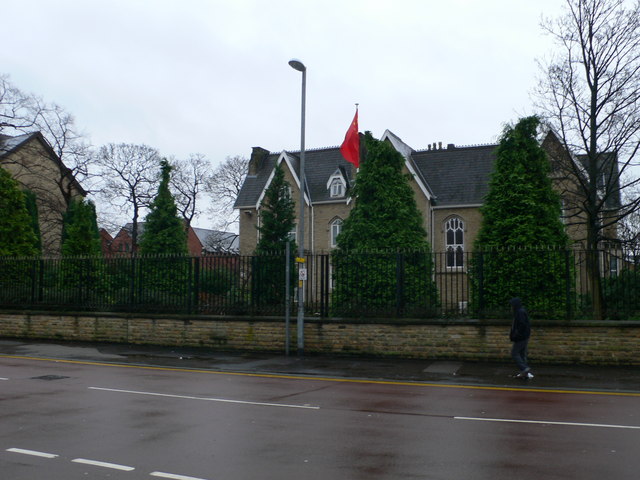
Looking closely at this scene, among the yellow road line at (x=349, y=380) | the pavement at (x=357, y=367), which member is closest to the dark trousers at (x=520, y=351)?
the pavement at (x=357, y=367)

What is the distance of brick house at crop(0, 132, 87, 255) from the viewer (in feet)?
153

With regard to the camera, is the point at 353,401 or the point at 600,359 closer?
the point at 353,401

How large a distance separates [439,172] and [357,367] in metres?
29.3

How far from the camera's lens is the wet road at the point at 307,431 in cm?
623

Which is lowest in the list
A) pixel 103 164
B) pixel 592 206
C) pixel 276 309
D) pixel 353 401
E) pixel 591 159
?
pixel 353 401

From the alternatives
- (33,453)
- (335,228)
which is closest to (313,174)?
(335,228)

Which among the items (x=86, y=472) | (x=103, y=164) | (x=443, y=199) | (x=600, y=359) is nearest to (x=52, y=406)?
(x=86, y=472)

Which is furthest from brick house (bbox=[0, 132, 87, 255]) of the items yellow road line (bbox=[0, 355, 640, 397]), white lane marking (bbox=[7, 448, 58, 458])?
white lane marking (bbox=[7, 448, 58, 458])

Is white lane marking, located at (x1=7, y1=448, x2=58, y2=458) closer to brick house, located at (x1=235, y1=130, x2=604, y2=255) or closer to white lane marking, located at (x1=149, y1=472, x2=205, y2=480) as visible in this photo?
Answer: white lane marking, located at (x1=149, y1=472, x2=205, y2=480)

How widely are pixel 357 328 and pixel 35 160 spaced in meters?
45.3

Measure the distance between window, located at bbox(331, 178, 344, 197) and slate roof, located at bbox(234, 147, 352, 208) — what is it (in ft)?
1.52

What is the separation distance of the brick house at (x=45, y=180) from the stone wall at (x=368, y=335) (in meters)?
28.0

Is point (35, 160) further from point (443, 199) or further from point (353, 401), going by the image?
point (353, 401)

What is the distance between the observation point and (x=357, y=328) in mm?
17000
